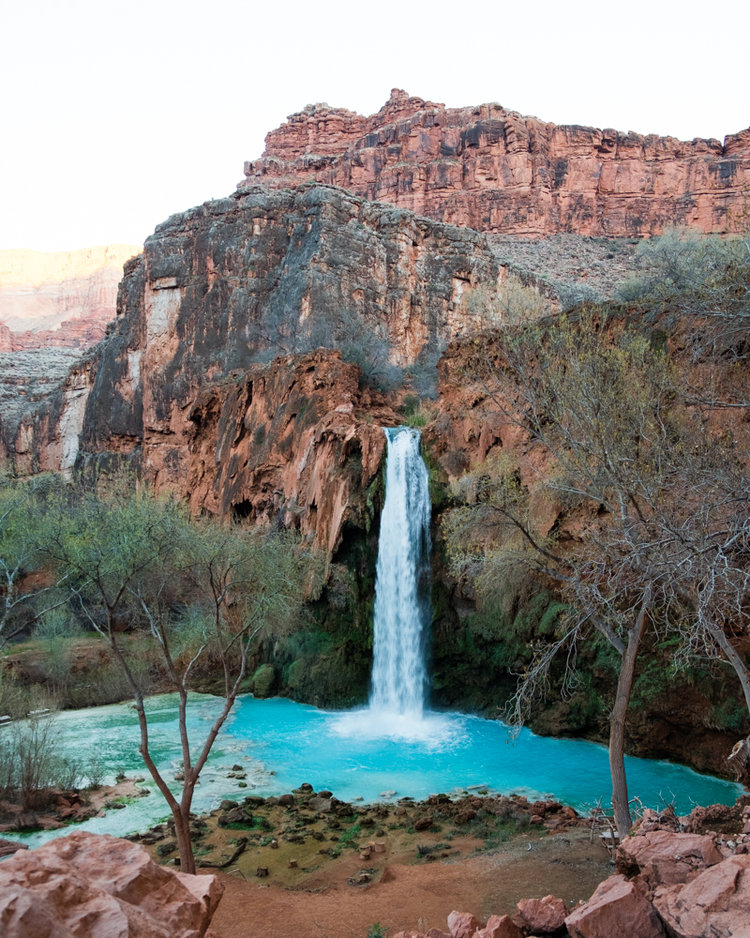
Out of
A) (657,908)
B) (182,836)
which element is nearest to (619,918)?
(657,908)

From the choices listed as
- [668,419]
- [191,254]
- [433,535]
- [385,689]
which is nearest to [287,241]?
[191,254]

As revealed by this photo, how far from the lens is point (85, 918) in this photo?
2.78 m

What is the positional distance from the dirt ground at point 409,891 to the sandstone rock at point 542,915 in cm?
182

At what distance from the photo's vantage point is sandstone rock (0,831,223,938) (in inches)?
106

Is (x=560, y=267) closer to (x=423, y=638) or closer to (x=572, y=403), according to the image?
(x=423, y=638)

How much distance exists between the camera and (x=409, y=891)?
7262 mm

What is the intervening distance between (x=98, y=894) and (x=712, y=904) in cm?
301

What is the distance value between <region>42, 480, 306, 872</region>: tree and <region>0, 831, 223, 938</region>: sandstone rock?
560 centimetres

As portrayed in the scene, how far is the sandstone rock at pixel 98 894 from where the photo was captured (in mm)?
2686

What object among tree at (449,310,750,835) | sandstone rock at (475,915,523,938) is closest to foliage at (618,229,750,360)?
tree at (449,310,750,835)

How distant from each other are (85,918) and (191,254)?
3937 centimetres

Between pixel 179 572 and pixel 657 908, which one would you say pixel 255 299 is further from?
pixel 657 908

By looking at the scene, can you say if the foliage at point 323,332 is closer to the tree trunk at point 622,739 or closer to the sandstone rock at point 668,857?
the tree trunk at point 622,739

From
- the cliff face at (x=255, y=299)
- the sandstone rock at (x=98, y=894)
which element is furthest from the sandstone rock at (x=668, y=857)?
the cliff face at (x=255, y=299)
